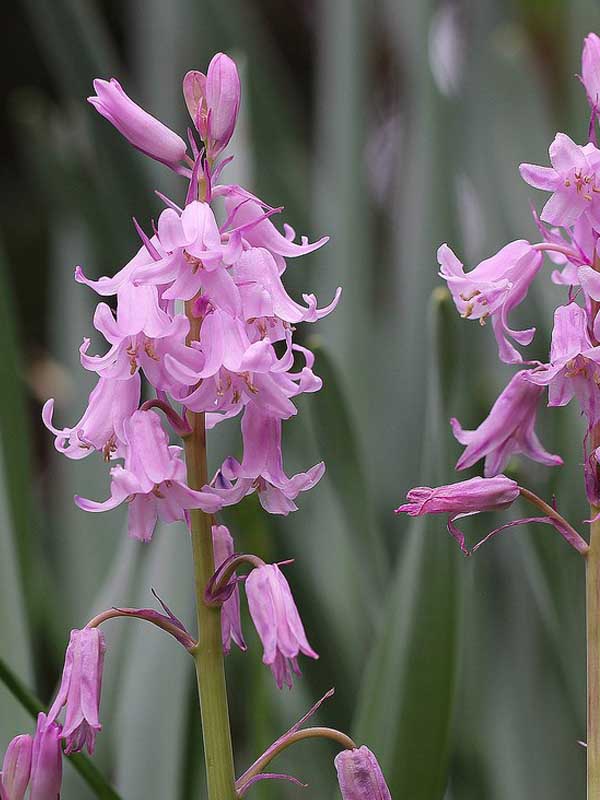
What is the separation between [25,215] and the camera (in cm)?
217

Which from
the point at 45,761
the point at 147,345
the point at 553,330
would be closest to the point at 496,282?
the point at 553,330

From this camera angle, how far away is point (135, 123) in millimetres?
442

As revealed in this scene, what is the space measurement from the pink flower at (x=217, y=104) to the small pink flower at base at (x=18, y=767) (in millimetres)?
217

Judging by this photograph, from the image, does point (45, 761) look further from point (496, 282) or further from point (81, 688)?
point (496, 282)

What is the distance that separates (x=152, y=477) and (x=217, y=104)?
Result: 135mm

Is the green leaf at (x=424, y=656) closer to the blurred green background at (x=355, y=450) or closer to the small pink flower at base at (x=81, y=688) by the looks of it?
the blurred green background at (x=355, y=450)

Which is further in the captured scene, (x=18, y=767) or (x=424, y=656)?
(x=424, y=656)

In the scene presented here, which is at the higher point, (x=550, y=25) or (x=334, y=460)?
(x=550, y=25)

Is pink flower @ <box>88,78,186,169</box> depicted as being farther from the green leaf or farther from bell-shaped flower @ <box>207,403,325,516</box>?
the green leaf

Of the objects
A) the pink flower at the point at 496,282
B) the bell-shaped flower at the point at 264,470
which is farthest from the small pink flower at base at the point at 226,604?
the pink flower at the point at 496,282

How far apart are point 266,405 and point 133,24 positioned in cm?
159

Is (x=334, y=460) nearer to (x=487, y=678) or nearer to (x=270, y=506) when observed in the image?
(x=270, y=506)

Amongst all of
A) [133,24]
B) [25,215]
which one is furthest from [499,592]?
[25,215]

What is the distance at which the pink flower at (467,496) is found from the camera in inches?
17.3
